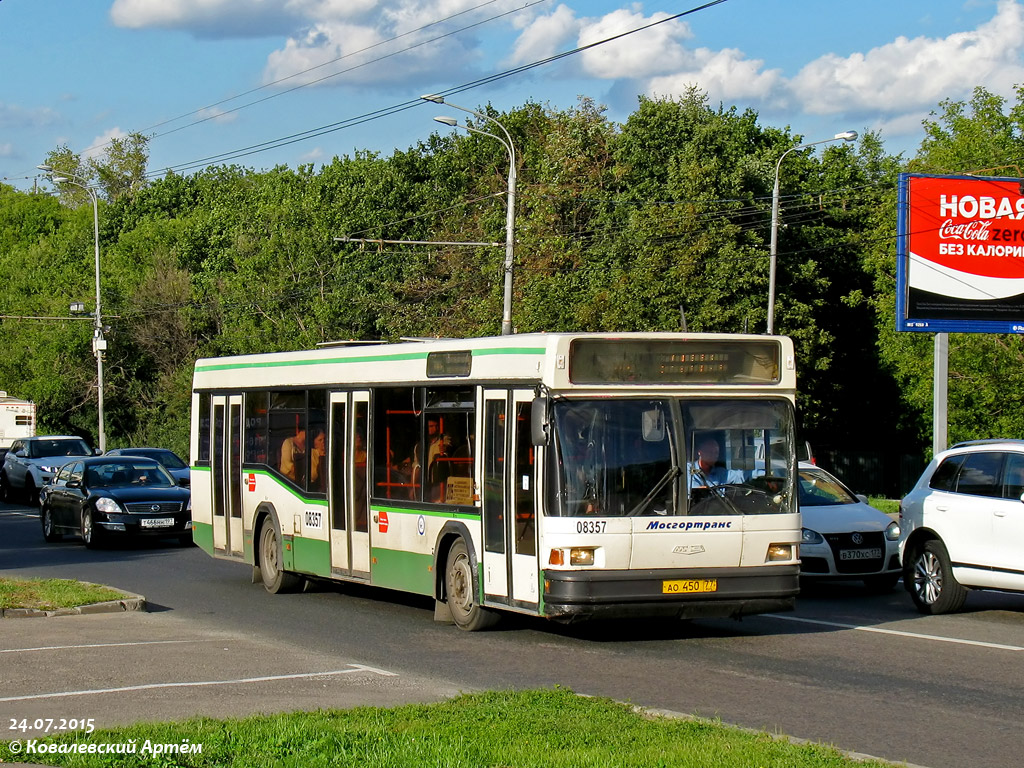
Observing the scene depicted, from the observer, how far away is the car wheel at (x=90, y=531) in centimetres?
2474

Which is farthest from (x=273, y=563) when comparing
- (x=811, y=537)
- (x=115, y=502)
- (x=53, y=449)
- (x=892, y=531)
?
(x=53, y=449)

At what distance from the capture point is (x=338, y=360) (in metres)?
16.4

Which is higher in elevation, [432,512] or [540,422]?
[540,422]

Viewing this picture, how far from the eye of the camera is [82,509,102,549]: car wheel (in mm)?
24739

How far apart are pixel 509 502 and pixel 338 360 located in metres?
4.37

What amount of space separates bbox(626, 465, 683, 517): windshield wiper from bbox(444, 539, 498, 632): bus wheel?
1.94 meters

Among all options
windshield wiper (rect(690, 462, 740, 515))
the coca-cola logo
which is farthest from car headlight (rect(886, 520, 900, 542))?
the coca-cola logo

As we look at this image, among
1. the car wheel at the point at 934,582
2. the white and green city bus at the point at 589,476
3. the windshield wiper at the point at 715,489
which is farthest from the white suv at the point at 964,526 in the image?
the windshield wiper at the point at 715,489

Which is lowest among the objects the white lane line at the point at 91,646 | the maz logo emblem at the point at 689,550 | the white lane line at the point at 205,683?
the white lane line at the point at 91,646

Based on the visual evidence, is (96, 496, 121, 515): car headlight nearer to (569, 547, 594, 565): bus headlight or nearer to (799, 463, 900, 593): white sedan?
(799, 463, 900, 593): white sedan

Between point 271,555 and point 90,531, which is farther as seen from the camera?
point 90,531

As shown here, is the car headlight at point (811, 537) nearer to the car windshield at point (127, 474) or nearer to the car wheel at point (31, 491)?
the car windshield at point (127, 474)

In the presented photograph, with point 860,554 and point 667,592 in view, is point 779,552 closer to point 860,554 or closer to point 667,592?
point 667,592

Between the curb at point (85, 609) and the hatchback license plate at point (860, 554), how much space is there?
26.4ft
